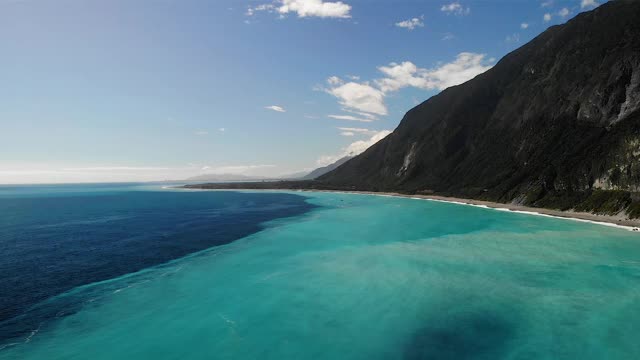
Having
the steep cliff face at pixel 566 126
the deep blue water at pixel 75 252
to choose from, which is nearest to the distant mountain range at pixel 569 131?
the steep cliff face at pixel 566 126

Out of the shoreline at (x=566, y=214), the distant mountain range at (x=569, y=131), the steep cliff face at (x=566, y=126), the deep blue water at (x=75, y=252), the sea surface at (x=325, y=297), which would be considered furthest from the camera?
the steep cliff face at (x=566, y=126)

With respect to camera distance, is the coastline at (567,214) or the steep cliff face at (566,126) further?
the steep cliff face at (566,126)

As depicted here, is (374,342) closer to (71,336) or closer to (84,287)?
(71,336)

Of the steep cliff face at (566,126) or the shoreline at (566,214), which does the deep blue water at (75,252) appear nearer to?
the shoreline at (566,214)

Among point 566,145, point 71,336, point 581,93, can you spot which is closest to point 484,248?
point 71,336

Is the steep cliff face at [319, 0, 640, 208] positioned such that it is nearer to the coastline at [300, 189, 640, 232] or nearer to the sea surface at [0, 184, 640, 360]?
the coastline at [300, 189, 640, 232]

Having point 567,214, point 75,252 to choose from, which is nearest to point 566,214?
point 567,214

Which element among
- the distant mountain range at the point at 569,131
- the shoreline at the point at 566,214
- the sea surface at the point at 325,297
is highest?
the distant mountain range at the point at 569,131
